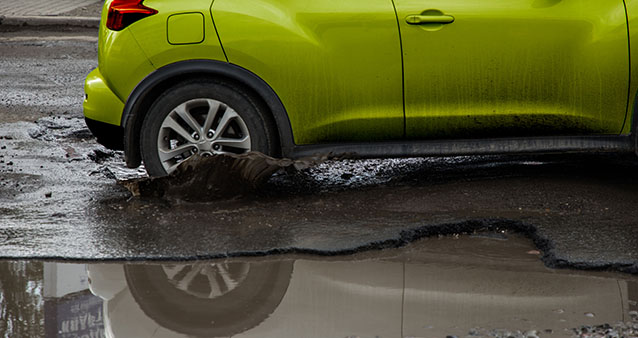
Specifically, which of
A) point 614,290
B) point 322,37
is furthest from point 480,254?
point 322,37

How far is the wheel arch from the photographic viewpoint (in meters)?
5.68

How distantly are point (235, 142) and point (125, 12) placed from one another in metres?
1.00

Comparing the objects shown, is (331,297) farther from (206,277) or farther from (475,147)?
(475,147)

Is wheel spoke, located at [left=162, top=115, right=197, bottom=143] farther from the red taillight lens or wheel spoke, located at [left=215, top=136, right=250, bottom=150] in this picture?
the red taillight lens

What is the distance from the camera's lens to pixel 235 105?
5.76m

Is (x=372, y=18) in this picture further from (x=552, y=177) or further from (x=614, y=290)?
(x=614, y=290)

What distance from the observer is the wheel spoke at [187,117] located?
5.79 m

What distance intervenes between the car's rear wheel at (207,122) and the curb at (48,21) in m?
9.09

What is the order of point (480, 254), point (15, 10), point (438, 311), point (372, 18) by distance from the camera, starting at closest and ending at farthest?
point (438, 311) → point (480, 254) → point (372, 18) → point (15, 10)

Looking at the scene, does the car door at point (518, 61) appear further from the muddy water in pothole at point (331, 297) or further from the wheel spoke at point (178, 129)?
the wheel spoke at point (178, 129)

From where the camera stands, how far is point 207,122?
227 inches

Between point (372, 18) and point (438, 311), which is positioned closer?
point (438, 311)

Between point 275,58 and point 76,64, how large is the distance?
6.21 m

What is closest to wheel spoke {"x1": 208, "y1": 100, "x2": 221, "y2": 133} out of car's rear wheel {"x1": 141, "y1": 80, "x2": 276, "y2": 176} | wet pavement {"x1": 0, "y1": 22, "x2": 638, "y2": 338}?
car's rear wheel {"x1": 141, "y1": 80, "x2": 276, "y2": 176}
